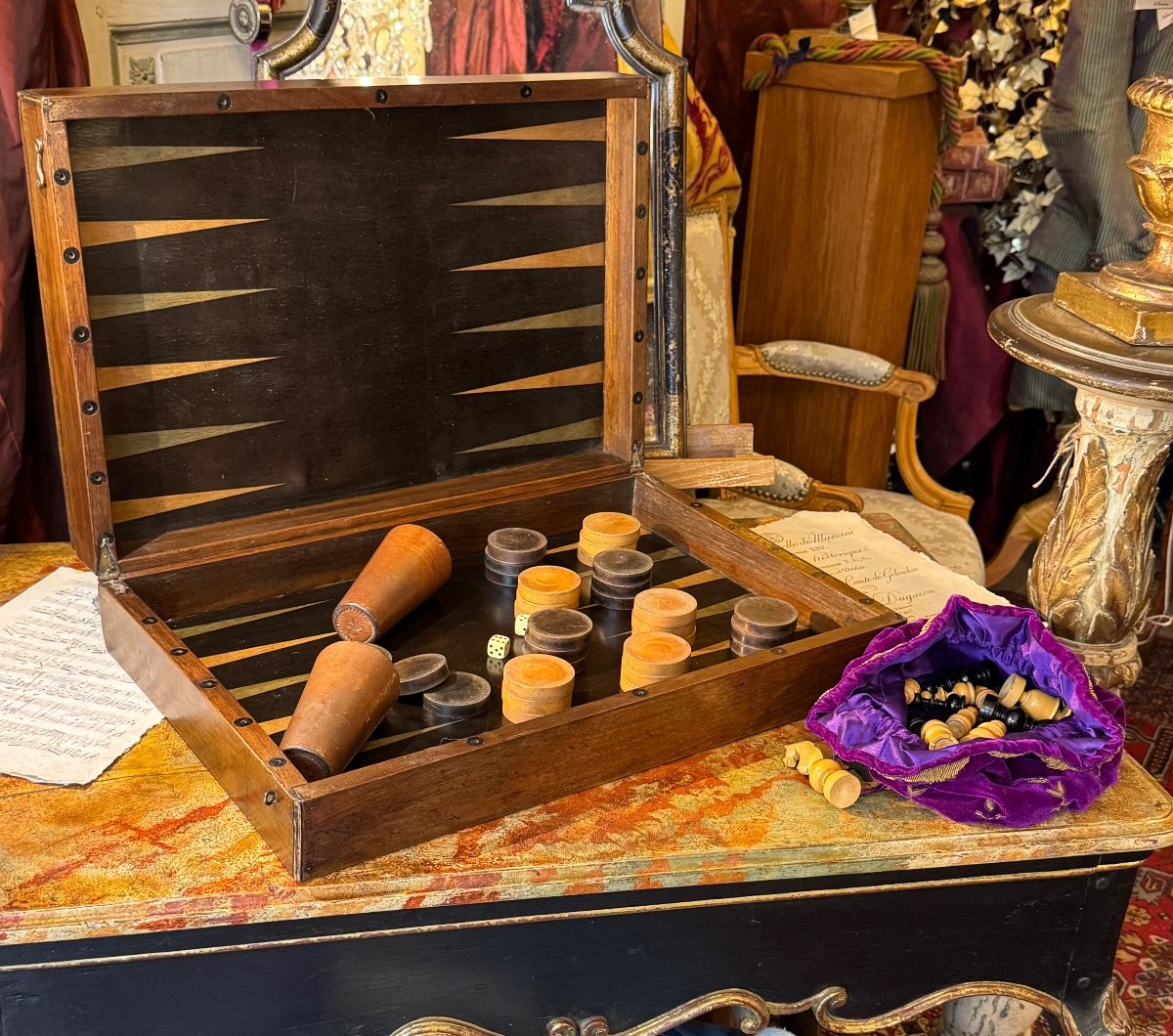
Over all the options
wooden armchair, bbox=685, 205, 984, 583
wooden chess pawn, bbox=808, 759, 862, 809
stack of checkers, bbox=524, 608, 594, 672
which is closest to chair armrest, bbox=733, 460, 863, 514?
wooden armchair, bbox=685, 205, 984, 583

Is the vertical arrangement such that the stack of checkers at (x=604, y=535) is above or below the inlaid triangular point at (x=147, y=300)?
below

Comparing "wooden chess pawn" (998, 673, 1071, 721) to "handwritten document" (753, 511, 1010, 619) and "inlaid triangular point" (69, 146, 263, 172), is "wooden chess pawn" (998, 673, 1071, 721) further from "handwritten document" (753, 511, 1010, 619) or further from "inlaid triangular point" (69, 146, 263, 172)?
"inlaid triangular point" (69, 146, 263, 172)

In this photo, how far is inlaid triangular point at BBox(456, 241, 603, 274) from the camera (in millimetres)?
1604

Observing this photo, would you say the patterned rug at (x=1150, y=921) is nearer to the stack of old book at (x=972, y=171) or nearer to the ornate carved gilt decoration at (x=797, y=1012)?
the ornate carved gilt decoration at (x=797, y=1012)

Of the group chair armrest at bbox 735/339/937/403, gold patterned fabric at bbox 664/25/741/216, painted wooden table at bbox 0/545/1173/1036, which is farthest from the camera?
chair armrest at bbox 735/339/937/403

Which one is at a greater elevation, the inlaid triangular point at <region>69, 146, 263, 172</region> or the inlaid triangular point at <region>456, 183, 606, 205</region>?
the inlaid triangular point at <region>69, 146, 263, 172</region>

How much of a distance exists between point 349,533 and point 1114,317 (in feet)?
2.88

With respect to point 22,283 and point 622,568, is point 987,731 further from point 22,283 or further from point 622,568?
point 22,283

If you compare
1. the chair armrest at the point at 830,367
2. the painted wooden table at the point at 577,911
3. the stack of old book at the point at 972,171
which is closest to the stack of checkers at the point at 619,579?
the painted wooden table at the point at 577,911

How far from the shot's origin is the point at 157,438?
1.43 metres

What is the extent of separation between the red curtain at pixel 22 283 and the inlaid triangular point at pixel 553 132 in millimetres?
586

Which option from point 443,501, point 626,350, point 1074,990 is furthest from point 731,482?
point 1074,990

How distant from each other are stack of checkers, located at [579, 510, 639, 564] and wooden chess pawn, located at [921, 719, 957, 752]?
0.44 metres

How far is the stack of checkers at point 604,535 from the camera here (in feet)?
5.14
